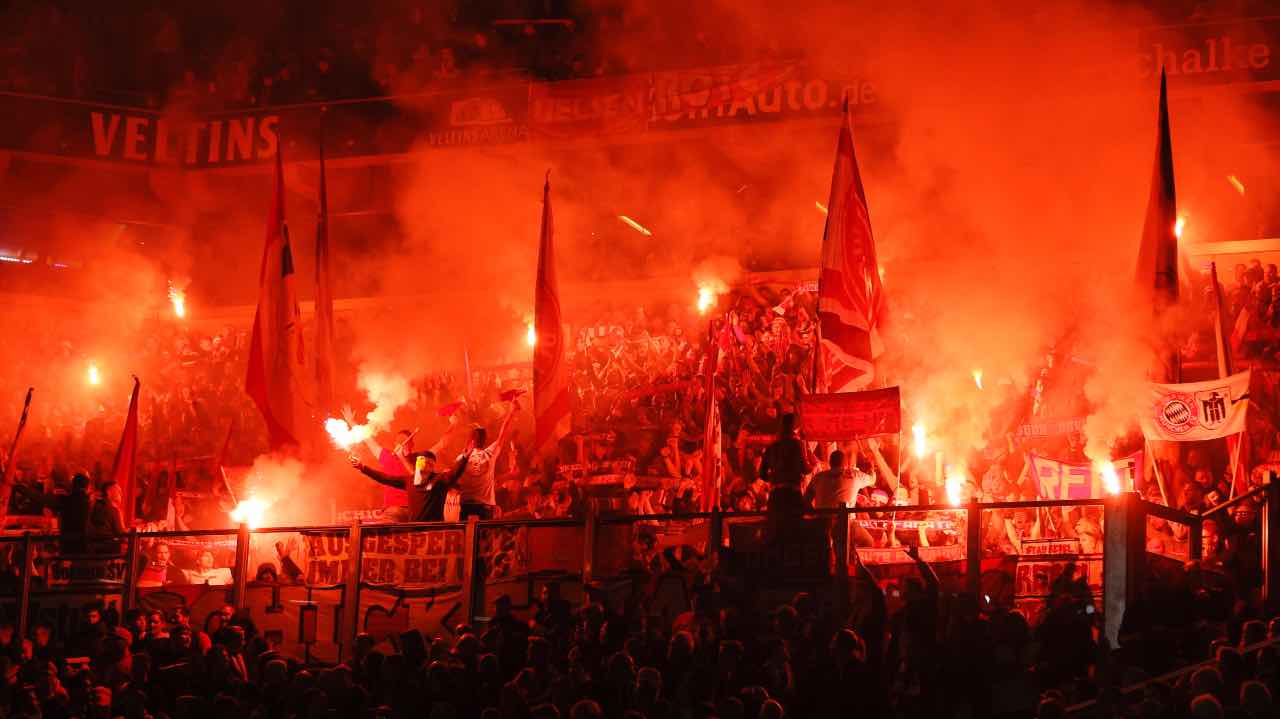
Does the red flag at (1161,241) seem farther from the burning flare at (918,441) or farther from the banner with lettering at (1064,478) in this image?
the burning flare at (918,441)

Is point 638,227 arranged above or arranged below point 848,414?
above

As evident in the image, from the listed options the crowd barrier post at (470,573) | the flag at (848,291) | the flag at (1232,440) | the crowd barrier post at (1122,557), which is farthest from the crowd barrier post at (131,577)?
the flag at (1232,440)

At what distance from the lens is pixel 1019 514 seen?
38.1 ft

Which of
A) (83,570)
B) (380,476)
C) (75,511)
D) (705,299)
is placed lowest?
(83,570)

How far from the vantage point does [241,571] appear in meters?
10.7

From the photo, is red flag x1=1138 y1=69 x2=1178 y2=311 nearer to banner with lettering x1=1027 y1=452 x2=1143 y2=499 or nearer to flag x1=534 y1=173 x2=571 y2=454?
banner with lettering x1=1027 y1=452 x2=1143 y2=499

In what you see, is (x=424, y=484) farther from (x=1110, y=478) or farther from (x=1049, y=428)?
(x=1049, y=428)

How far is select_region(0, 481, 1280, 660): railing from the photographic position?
8.32 m

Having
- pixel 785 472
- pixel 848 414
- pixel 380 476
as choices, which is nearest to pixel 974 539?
pixel 785 472

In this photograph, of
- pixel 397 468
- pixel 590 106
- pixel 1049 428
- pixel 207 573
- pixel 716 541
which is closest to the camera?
pixel 716 541

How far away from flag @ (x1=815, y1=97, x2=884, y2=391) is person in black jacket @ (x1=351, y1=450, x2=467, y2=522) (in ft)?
9.16

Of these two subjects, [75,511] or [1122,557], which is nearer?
[1122,557]

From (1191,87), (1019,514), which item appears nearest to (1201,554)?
(1019,514)

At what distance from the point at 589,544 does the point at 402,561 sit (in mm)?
1488
